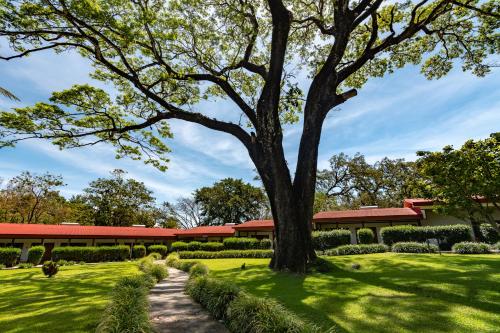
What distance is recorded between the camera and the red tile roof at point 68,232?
25156mm

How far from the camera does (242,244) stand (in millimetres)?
28906

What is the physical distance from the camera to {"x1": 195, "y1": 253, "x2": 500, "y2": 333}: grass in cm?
513

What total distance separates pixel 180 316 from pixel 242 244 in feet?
75.9

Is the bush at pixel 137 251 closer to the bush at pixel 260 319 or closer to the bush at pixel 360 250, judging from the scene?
the bush at pixel 360 250

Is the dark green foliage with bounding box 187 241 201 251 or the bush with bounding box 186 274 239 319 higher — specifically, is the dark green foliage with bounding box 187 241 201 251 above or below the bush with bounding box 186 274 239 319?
above

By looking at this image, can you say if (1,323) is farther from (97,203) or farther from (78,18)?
(97,203)

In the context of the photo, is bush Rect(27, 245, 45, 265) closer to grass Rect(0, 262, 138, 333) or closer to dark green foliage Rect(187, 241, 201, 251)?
dark green foliage Rect(187, 241, 201, 251)

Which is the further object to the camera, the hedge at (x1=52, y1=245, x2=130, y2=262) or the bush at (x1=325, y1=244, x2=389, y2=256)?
the hedge at (x1=52, y1=245, x2=130, y2=262)

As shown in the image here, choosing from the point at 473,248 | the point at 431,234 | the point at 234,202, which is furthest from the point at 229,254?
the point at 234,202

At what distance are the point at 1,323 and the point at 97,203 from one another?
40.3m

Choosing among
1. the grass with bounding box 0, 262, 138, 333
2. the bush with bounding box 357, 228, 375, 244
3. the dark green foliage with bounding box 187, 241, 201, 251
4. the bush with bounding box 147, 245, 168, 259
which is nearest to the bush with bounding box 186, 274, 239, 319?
the grass with bounding box 0, 262, 138, 333

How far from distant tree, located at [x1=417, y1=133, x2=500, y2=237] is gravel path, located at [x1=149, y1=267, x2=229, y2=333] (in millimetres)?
6178

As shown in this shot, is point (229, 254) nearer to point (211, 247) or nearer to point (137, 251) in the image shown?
point (211, 247)

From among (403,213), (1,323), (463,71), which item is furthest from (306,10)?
(403,213)
